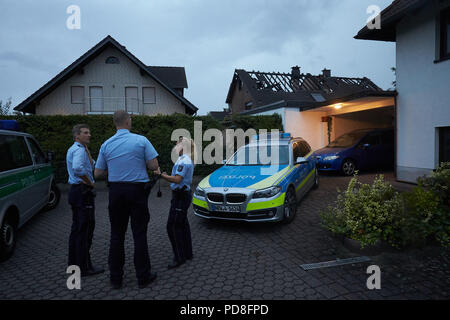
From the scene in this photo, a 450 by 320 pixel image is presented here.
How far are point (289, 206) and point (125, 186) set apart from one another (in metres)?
3.53

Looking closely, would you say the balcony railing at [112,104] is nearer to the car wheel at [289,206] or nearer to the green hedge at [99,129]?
the green hedge at [99,129]

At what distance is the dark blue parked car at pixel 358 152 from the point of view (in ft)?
37.6

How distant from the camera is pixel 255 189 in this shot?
201 inches

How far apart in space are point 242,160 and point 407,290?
4260 mm

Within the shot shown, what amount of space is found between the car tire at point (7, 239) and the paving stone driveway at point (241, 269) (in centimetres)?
12

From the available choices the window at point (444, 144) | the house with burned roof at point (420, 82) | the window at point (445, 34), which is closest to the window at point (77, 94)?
the house with burned roof at point (420, 82)

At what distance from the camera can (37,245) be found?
16.0ft

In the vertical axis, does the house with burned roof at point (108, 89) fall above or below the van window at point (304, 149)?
above

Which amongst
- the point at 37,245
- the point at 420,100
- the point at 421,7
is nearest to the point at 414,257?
the point at 37,245

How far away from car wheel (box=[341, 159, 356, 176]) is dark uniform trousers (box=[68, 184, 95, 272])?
33.5ft

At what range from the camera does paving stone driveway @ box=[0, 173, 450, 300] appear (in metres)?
3.17

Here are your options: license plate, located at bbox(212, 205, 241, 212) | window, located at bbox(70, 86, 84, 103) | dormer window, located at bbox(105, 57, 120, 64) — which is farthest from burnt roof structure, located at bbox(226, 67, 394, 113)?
license plate, located at bbox(212, 205, 241, 212)

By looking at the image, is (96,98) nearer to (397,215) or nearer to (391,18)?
(391,18)
